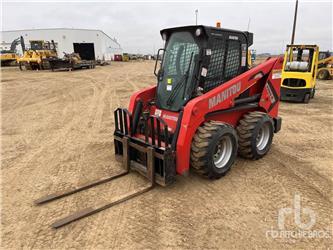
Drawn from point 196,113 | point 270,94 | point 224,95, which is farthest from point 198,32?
point 270,94

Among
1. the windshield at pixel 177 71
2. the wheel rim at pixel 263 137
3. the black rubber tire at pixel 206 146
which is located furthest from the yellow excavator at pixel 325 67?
the black rubber tire at pixel 206 146

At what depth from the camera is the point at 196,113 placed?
11.9 ft

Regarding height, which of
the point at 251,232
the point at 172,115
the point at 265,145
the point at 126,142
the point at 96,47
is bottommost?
the point at 251,232

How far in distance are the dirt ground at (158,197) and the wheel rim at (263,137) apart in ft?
0.90

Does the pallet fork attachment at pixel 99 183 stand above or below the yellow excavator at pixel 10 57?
below

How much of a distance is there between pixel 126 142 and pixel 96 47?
48306 millimetres

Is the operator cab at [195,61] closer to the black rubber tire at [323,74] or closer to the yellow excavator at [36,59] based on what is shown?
the black rubber tire at [323,74]

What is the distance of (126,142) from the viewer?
4.08m

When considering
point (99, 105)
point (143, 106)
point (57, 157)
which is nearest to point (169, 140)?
point (143, 106)

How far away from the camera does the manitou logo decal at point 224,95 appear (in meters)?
3.87

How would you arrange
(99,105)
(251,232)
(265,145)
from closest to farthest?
(251,232)
(265,145)
(99,105)

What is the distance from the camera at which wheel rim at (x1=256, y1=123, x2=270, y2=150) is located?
4.82 meters

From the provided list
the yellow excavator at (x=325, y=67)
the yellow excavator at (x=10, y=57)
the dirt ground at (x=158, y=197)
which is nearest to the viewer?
the dirt ground at (x=158, y=197)

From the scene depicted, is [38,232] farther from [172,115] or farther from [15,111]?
[15,111]
